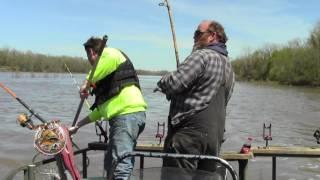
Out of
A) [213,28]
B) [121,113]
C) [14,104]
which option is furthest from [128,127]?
[14,104]

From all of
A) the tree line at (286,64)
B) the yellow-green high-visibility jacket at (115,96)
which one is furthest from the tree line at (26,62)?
the yellow-green high-visibility jacket at (115,96)

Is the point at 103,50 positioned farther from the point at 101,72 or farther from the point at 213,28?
A: the point at 213,28

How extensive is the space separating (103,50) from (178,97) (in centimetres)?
81

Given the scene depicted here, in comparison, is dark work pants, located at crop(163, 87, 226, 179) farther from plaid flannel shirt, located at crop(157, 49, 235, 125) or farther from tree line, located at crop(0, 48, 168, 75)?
tree line, located at crop(0, 48, 168, 75)

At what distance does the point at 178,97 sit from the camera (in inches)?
173

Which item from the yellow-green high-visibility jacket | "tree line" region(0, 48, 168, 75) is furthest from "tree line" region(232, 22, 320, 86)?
the yellow-green high-visibility jacket

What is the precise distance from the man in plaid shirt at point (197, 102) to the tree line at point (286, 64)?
79.9 m

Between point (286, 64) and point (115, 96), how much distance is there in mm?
91608

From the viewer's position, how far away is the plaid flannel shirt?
4246mm

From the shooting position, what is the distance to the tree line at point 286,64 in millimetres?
84137

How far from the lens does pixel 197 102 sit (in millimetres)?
4289

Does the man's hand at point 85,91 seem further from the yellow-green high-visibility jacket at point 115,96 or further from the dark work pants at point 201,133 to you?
the dark work pants at point 201,133

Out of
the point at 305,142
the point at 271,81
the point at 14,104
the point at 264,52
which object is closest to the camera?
the point at 305,142

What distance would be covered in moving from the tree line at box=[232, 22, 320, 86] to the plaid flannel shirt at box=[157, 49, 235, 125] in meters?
79.9
